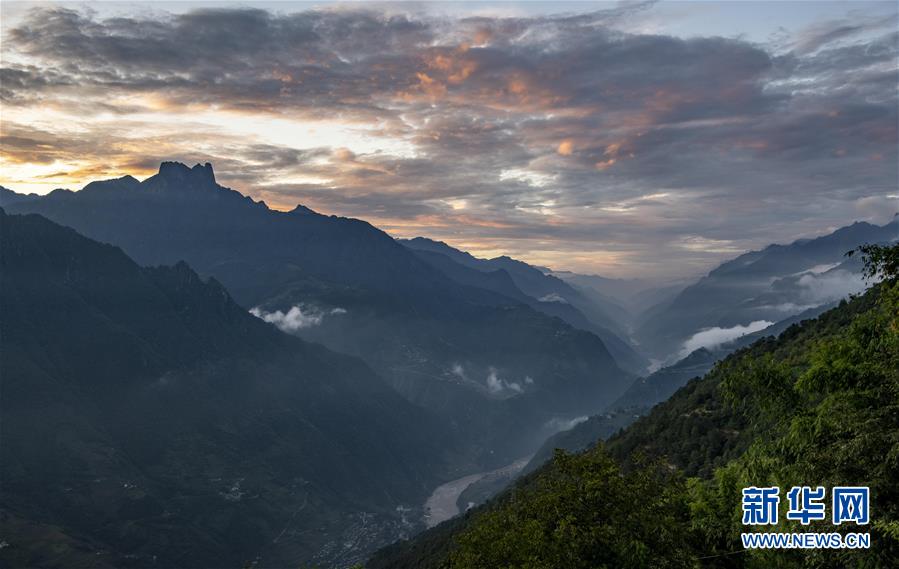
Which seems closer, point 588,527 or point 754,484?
point 754,484

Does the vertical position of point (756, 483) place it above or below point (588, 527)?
above

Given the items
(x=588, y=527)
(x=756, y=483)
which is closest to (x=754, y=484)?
(x=756, y=483)

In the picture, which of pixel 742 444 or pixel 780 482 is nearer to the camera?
pixel 780 482

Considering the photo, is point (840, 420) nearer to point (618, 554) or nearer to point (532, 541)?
point (618, 554)

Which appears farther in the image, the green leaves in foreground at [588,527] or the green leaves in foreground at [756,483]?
the green leaves in foreground at [588,527]

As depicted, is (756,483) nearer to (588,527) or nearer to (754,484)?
(754,484)

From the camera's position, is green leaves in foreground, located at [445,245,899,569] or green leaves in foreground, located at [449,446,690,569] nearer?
green leaves in foreground, located at [445,245,899,569]

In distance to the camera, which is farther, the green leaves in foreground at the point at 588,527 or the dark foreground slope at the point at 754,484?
the green leaves in foreground at the point at 588,527

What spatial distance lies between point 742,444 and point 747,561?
Result: 59.7 m

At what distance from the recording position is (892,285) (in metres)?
34.9

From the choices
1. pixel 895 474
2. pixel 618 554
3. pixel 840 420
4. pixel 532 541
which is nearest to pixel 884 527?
pixel 895 474

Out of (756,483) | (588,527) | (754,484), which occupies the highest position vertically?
(756,483)

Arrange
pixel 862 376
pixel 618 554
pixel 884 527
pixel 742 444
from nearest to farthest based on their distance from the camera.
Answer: pixel 884 527
pixel 862 376
pixel 618 554
pixel 742 444

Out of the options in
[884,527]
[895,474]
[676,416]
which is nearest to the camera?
[884,527]
